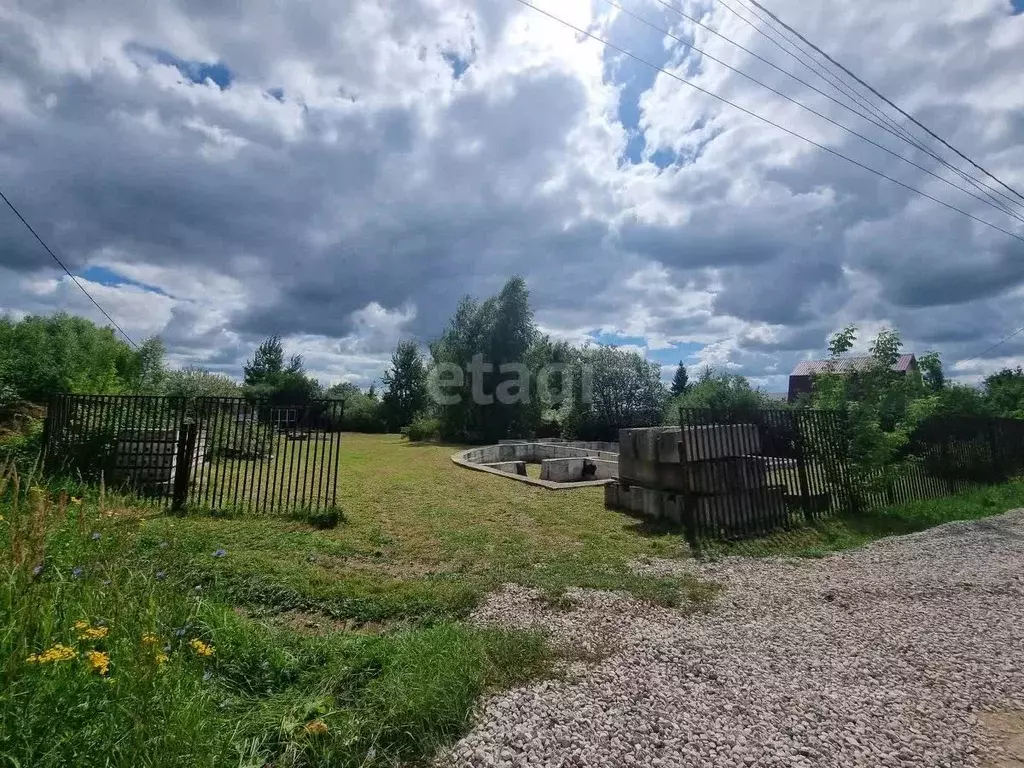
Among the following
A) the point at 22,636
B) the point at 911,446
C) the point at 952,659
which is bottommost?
the point at 952,659

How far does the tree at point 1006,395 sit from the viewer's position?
2073 centimetres

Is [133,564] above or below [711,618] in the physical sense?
above

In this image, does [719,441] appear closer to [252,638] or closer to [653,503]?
[653,503]

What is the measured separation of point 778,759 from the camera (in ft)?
8.12

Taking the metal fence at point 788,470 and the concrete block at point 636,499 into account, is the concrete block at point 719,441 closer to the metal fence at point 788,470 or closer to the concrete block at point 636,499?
the metal fence at point 788,470

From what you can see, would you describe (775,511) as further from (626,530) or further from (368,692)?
(368,692)

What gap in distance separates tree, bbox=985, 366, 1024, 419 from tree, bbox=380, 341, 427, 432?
35225 mm

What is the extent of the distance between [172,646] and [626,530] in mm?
6188

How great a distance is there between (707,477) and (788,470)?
6.51ft

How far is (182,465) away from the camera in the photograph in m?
8.13

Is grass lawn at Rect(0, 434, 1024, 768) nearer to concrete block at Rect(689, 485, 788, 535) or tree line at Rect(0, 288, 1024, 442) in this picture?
concrete block at Rect(689, 485, 788, 535)

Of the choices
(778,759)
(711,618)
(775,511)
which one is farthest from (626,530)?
(778,759)

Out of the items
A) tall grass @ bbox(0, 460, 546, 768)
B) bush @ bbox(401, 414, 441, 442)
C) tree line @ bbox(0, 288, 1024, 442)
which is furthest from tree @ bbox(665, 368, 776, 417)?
tall grass @ bbox(0, 460, 546, 768)

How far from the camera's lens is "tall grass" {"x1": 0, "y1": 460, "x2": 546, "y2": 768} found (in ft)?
7.10
